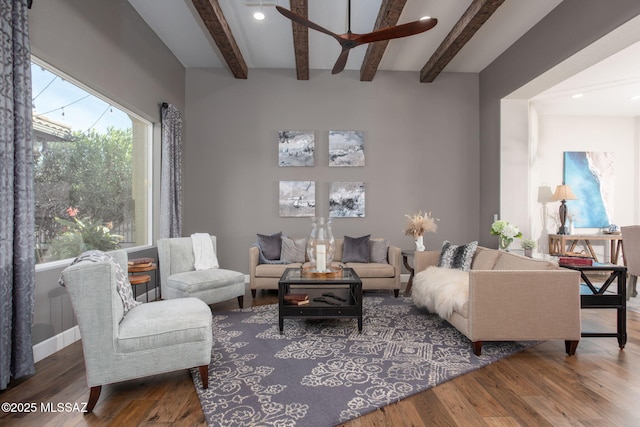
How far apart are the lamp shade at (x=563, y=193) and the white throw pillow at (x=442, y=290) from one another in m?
3.10

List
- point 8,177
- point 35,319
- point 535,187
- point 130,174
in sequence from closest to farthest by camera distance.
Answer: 1. point 8,177
2. point 35,319
3. point 130,174
4. point 535,187

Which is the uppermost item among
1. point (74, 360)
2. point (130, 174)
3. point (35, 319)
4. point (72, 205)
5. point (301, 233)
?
point (130, 174)

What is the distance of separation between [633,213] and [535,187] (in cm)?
190

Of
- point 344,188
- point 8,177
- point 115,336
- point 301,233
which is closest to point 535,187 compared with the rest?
point 344,188

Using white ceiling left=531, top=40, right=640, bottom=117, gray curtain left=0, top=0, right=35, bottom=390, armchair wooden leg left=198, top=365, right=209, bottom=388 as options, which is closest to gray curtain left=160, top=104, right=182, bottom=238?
gray curtain left=0, top=0, right=35, bottom=390

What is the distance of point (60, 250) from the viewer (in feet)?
10.6

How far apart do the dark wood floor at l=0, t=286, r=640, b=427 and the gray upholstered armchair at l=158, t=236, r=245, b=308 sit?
3.59 ft

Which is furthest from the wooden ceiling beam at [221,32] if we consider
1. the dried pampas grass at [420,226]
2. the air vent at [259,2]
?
the dried pampas grass at [420,226]

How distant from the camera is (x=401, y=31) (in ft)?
9.57

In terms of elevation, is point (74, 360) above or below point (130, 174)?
below

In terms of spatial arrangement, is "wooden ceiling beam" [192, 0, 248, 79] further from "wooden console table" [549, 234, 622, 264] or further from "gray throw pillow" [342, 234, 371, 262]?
"wooden console table" [549, 234, 622, 264]

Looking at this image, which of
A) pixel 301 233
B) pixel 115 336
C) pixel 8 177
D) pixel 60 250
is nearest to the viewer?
pixel 115 336

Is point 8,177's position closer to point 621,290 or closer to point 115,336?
point 115,336

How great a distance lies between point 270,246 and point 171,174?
173 cm
